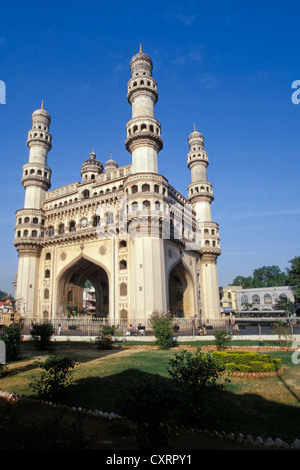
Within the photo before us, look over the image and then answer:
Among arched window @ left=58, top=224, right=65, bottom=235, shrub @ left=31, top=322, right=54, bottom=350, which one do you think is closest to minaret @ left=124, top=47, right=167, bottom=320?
shrub @ left=31, top=322, right=54, bottom=350

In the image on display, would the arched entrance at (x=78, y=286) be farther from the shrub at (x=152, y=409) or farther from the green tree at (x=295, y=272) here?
the green tree at (x=295, y=272)

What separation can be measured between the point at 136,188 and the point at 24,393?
73.6 ft

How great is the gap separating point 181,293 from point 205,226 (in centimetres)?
950

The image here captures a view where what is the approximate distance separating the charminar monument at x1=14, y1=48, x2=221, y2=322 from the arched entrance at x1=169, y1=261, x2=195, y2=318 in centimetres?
12

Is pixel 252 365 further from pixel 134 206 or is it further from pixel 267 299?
pixel 267 299

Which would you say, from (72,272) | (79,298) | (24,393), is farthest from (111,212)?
(24,393)

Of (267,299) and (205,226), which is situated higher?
(205,226)

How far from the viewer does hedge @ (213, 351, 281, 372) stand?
9742 mm

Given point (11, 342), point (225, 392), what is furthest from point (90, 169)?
point (225, 392)

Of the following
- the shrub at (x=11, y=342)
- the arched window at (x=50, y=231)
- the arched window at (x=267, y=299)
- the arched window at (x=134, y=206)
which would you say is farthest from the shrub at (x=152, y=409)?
the arched window at (x=267, y=299)

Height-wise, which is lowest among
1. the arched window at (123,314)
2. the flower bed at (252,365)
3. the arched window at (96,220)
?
the flower bed at (252,365)

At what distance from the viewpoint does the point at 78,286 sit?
37375 mm

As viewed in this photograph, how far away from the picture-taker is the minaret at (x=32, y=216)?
34.6 metres

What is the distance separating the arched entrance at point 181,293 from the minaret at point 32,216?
1599cm
